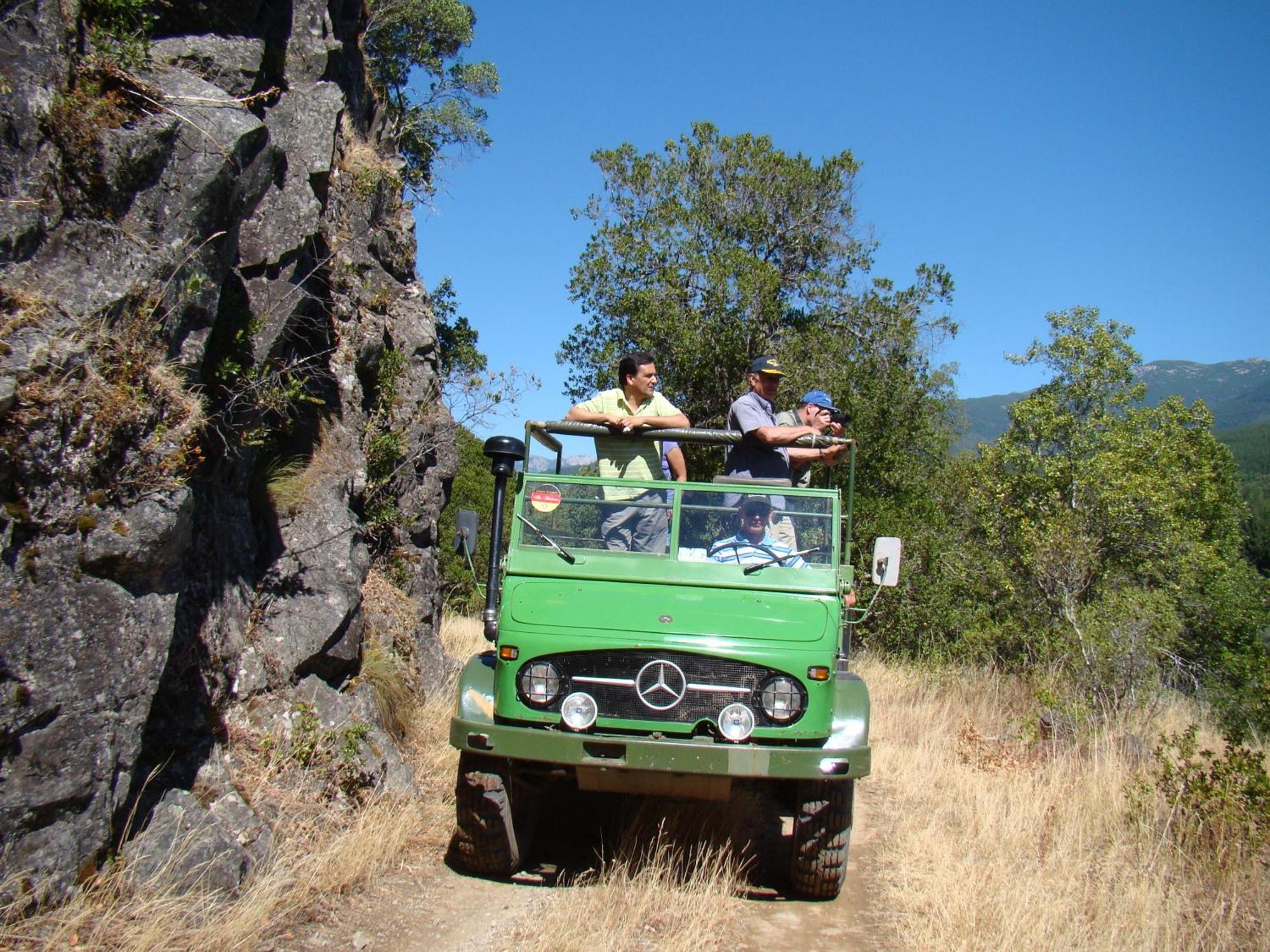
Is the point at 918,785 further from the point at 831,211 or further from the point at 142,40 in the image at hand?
the point at 831,211

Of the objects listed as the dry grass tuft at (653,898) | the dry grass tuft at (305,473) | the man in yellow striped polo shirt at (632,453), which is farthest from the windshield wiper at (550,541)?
the dry grass tuft at (305,473)

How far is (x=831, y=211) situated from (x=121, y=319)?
597 inches

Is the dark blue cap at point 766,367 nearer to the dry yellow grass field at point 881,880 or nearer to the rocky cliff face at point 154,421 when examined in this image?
the dry yellow grass field at point 881,880

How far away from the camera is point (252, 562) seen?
6.75 metres

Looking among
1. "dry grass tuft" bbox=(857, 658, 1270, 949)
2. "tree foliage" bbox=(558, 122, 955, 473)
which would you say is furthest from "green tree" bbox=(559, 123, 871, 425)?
"dry grass tuft" bbox=(857, 658, 1270, 949)

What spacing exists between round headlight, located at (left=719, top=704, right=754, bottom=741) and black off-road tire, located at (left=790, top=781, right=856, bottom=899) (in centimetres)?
48

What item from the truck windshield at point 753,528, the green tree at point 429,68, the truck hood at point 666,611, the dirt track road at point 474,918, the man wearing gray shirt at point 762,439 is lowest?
the dirt track road at point 474,918

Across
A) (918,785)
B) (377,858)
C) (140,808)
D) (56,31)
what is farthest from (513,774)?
(56,31)

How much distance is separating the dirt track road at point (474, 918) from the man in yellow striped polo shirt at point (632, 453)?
78.3 inches

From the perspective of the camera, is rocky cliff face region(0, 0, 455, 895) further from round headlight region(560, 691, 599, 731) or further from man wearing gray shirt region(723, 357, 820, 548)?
man wearing gray shirt region(723, 357, 820, 548)

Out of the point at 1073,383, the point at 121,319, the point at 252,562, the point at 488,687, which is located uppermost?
the point at 1073,383

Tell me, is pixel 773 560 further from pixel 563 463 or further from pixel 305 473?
pixel 305 473

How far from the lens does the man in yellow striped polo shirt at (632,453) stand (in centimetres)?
602

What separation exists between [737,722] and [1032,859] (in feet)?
6.97
